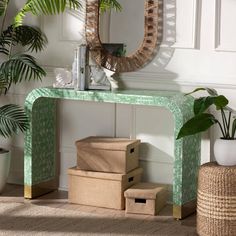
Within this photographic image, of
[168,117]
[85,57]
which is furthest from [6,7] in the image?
[168,117]

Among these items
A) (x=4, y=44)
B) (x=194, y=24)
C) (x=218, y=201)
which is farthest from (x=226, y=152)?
(x=4, y=44)

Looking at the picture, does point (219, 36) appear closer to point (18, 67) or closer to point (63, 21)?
point (63, 21)

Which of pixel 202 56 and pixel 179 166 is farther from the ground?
pixel 202 56

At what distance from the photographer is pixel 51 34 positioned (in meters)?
5.02

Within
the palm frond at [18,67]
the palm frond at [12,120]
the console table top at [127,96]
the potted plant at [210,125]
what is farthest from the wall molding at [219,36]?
the palm frond at [12,120]

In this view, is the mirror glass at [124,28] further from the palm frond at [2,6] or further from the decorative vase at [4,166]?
the decorative vase at [4,166]

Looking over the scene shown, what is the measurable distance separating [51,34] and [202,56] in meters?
1.12

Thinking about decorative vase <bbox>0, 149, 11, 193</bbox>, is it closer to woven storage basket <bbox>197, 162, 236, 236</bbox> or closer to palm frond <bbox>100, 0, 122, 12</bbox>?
palm frond <bbox>100, 0, 122, 12</bbox>

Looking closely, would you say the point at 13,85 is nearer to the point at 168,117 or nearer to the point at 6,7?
the point at 6,7

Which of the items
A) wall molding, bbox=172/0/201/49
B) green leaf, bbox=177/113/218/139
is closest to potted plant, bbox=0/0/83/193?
wall molding, bbox=172/0/201/49

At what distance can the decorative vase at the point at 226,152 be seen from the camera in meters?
4.04

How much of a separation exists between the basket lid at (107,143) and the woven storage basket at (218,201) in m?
0.72

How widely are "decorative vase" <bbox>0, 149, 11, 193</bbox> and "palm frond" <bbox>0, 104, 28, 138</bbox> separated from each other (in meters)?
0.23

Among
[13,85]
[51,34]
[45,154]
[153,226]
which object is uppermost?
[51,34]
